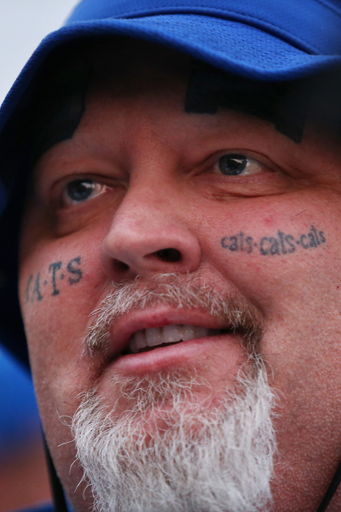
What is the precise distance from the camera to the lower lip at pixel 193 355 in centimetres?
108

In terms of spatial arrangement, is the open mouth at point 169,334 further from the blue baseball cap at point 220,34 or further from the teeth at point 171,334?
the blue baseball cap at point 220,34

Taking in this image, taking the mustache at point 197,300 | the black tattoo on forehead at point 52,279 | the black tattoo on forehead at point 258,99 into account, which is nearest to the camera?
the mustache at point 197,300

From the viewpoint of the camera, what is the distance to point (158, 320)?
3.71 ft

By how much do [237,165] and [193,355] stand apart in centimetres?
52

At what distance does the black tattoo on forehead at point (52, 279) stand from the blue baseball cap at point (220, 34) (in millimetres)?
311

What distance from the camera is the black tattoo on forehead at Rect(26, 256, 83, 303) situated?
134 centimetres

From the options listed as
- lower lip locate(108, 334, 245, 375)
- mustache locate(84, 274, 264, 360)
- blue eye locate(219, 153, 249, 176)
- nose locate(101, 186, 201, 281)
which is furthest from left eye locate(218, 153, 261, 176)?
lower lip locate(108, 334, 245, 375)

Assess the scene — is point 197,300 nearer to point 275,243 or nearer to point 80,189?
point 275,243

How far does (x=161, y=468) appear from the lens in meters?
1.01

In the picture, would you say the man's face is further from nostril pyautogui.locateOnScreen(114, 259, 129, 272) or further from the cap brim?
the cap brim

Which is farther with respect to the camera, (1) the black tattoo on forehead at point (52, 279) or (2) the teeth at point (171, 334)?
(1) the black tattoo on forehead at point (52, 279)

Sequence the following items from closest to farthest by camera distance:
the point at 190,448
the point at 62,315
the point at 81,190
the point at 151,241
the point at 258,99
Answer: the point at 190,448 → the point at 151,241 → the point at 258,99 → the point at 62,315 → the point at 81,190

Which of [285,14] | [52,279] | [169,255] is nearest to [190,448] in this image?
[169,255]

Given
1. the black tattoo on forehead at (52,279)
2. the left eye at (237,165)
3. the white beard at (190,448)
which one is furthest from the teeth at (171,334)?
the left eye at (237,165)
